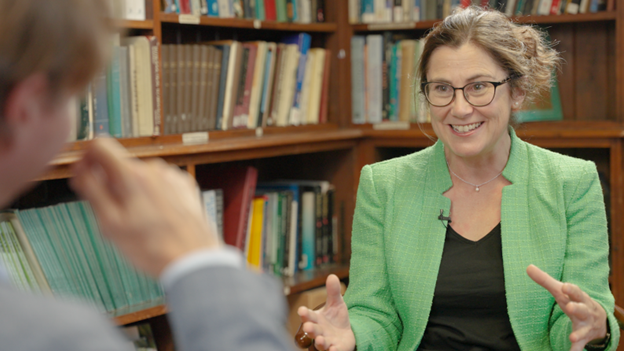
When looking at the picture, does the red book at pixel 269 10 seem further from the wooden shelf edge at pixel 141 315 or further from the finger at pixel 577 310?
the finger at pixel 577 310

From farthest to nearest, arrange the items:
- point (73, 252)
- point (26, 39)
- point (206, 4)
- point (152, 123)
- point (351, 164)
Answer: point (351, 164)
point (206, 4)
point (152, 123)
point (73, 252)
point (26, 39)

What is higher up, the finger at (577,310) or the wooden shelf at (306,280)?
the finger at (577,310)

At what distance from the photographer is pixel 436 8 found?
271 centimetres

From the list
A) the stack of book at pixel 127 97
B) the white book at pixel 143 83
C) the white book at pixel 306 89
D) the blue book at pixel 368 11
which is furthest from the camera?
the blue book at pixel 368 11

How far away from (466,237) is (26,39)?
4.29 feet

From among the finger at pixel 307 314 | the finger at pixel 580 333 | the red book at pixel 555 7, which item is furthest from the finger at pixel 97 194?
the red book at pixel 555 7

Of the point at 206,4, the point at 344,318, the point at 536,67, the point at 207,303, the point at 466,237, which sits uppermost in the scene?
the point at 206,4

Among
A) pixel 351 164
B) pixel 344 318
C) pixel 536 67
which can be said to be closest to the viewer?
pixel 344 318

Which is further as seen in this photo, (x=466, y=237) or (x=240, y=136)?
(x=240, y=136)

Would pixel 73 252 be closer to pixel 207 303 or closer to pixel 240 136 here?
pixel 240 136

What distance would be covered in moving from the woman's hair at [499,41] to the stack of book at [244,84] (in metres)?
0.83

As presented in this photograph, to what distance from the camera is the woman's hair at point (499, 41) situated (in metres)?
1.64

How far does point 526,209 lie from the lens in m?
1.63

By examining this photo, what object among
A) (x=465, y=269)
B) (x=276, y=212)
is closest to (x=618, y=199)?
(x=465, y=269)
